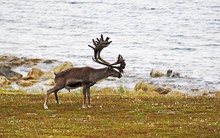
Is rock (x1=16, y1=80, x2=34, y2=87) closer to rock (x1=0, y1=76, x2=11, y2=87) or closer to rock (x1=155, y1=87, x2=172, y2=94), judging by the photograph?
rock (x1=0, y1=76, x2=11, y2=87)

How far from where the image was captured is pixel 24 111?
3112 cm

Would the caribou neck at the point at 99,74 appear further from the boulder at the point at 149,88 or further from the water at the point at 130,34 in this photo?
the water at the point at 130,34

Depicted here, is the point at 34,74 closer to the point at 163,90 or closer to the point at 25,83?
the point at 25,83

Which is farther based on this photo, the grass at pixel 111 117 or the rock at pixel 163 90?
the rock at pixel 163 90

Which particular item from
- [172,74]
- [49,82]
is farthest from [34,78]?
[172,74]

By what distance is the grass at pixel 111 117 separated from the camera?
25438 mm

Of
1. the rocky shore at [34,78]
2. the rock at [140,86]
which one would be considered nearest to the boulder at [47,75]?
the rocky shore at [34,78]

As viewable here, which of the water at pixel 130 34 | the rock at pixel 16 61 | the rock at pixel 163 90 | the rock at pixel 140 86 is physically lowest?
the rock at pixel 163 90

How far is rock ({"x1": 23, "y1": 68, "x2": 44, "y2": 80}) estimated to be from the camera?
2312 inches

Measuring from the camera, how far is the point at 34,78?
58594mm

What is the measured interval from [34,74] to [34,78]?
3.68 ft

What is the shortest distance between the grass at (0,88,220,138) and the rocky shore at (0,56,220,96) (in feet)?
47.6

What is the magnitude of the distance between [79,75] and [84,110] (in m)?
1.67

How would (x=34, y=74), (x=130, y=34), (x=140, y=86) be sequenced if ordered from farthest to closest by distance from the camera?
(x=130, y=34) < (x=34, y=74) < (x=140, y=86)
